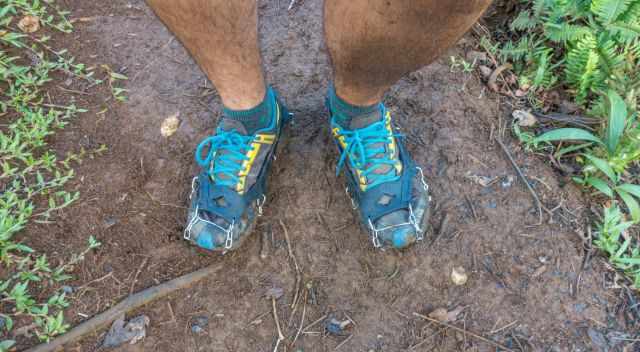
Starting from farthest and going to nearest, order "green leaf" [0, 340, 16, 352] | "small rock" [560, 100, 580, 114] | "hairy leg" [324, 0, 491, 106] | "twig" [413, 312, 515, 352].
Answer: "small rock" [560, 100, 580, 114]
"twig" [413, 312, 515, 352]
"green leaf" [0, 340, 16, 352]
"hairy leg" [324, 0, 491, 106]

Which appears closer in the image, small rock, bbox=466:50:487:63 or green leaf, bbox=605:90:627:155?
green leaf, bbox=605:90:627:155

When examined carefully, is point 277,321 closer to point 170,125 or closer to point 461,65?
point 170,125

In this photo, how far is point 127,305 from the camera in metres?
1.76

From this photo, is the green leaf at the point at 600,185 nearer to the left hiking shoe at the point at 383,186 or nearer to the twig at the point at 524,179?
the twig at the point at 524,179

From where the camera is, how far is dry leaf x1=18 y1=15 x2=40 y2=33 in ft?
8.05

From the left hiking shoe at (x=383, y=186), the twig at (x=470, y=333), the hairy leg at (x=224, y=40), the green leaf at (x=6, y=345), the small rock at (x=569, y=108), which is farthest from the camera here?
the small rock at (x=569, y=108)

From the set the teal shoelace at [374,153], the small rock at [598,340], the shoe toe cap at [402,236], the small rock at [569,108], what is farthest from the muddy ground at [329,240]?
Result: the small rock at [569,108]

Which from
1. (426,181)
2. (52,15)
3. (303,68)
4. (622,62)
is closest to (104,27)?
(52,15)

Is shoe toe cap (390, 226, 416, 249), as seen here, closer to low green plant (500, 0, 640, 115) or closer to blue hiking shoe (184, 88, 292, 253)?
blue hiking shoe (184, 88, 292, 253)

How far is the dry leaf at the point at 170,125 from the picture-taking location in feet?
7.22

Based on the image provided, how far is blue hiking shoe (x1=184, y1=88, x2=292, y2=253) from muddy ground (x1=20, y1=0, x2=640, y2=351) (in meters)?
0.12

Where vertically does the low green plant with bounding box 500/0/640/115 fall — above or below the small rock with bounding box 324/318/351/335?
above

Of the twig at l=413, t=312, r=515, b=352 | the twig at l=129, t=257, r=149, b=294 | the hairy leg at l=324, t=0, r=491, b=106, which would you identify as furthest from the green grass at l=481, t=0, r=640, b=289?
the twig at l=129, t=257, r=149, b=294

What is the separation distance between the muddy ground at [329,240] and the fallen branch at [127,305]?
0.03m
